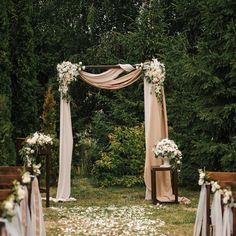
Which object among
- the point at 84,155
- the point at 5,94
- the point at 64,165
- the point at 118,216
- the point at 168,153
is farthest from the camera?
the point at 84,155

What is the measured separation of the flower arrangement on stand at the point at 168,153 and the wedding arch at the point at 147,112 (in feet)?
1.64

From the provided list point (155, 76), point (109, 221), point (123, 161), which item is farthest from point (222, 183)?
point (123, 161)

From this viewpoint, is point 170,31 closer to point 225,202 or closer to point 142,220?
point 142,220

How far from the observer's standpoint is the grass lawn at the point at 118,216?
7375mm

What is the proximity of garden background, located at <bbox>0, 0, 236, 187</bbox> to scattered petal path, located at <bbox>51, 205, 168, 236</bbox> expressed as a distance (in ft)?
7.65

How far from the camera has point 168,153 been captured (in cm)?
971

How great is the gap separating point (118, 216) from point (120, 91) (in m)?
6.79

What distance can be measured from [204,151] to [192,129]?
108 cm

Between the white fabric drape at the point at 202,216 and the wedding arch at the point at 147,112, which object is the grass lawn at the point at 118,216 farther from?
the white fabric drape at the point at 202,216

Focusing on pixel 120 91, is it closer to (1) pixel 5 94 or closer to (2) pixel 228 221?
(1) pixel 5 94

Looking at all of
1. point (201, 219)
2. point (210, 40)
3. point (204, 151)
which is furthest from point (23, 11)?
point (201, 219)

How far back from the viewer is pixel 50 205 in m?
9.53

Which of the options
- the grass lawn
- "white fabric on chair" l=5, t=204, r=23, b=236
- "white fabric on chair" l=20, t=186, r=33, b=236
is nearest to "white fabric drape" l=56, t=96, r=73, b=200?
the grass lawn

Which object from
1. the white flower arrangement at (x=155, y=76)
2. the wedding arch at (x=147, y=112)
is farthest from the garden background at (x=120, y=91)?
the wedding arch at (x=147, y=112)
